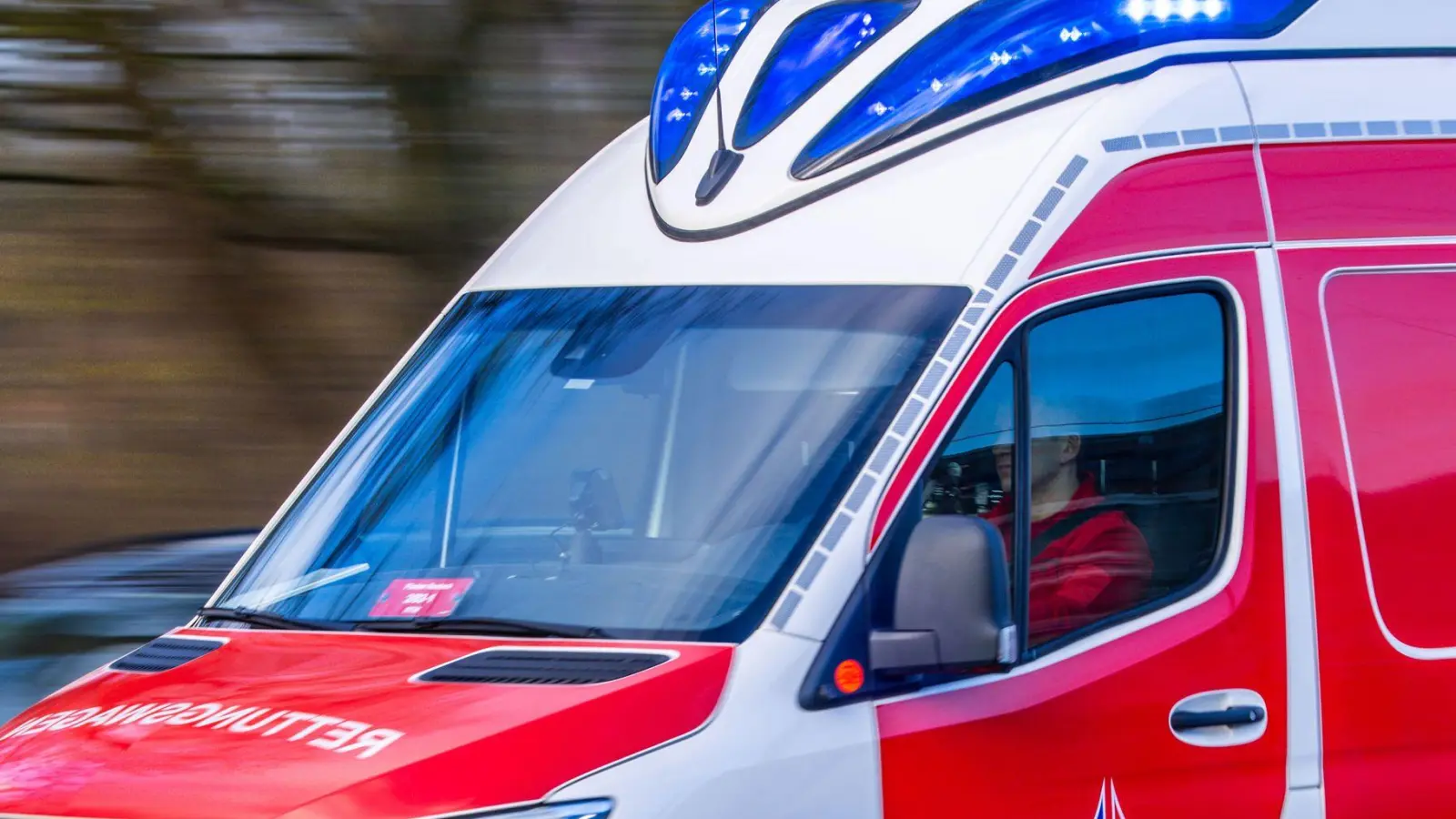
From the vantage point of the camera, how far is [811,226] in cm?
365

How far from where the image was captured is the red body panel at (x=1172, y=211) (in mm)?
3561

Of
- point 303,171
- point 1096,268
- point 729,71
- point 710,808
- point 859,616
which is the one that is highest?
point 303,171

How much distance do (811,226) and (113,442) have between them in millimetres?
7522

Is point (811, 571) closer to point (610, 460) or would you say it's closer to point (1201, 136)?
point (610, 460)

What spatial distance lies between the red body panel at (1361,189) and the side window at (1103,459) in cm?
30

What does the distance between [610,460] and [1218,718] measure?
1.23 m

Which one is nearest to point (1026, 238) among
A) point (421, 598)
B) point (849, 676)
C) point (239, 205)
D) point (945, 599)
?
point (945, 599)

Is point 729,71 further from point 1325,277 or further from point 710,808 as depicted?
point 710,808

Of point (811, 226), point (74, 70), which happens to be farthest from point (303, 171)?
point (811, 226)

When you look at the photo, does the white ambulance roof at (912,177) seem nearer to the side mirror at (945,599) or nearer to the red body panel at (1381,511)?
the red body panel at (1381,511)

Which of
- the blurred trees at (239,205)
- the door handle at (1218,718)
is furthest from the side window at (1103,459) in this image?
the blurred trees at (239,205)

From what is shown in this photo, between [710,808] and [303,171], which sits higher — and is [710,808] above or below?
below

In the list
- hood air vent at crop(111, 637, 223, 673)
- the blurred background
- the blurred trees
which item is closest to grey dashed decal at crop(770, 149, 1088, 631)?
hood air vent at crop(111, 637, 223, 673)

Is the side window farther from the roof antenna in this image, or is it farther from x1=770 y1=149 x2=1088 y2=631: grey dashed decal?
the roof antenna
